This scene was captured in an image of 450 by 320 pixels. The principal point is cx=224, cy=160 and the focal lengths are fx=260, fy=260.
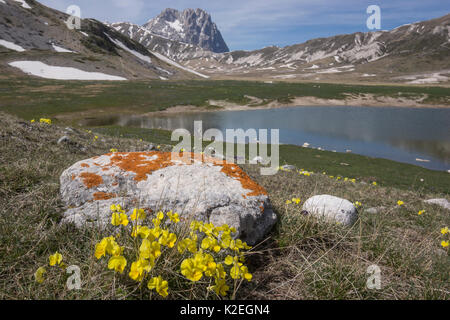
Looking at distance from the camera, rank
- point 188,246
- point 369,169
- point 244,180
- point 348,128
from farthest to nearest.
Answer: point 348,128
point 369,169
point 244,180
point 188,246

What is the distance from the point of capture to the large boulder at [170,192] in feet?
11.0

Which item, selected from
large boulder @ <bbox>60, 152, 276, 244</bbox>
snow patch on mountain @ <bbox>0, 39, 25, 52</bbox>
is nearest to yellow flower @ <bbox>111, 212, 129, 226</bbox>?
large boulder @ <bbox>60, 152, 276, 244</bbox>

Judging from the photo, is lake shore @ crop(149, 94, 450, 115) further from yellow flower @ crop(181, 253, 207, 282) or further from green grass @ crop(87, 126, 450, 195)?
yellow flower @ crop(181, 253, 207, 282)

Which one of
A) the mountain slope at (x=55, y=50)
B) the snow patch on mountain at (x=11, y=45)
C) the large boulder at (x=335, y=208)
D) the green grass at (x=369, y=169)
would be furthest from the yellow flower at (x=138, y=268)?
the snow patch on mountain at (x=11, y=45)

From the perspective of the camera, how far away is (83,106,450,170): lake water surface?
2850 cm

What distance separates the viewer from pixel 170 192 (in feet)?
12.2

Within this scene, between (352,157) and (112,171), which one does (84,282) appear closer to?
(112,171)

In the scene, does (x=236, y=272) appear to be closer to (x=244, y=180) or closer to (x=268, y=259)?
(x=268, y=259)

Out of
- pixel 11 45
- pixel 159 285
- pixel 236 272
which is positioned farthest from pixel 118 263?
pixel 11 45

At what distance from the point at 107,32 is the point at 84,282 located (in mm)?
191925

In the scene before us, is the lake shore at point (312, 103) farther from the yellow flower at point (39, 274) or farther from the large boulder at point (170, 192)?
the yellow flower at point (39, 274)

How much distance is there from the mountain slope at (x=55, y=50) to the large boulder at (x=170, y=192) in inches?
4046

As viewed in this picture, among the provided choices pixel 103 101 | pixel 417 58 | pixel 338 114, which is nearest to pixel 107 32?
pixel 103 101

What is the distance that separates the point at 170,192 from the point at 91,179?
4.26ft
